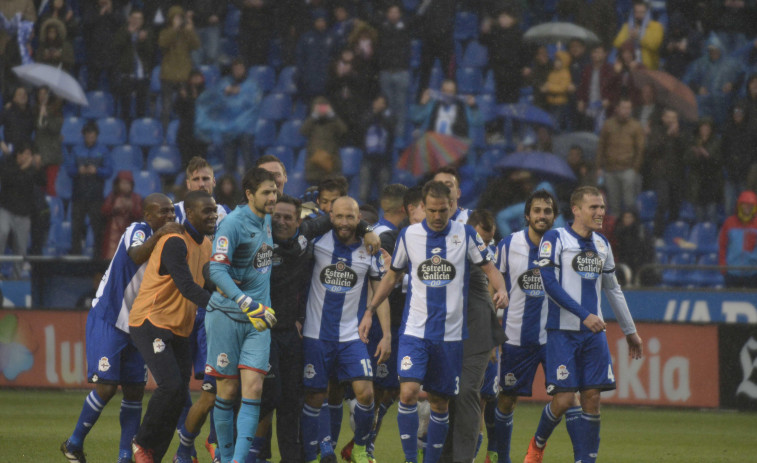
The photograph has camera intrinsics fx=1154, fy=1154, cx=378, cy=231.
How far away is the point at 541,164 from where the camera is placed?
1642 centimetres

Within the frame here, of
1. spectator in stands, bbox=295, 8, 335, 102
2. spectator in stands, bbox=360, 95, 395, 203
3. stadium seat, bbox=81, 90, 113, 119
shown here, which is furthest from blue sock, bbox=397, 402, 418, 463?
stadium seat, bbox=81, 90, 113, 119

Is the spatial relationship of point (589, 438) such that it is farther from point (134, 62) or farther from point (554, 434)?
point (134, 62)

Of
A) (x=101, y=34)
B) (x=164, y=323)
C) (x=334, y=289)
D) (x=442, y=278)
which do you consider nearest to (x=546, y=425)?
(x=442, y=278)

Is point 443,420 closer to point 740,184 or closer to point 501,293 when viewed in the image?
point 501,293

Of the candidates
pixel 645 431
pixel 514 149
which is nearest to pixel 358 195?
pixel 514 149

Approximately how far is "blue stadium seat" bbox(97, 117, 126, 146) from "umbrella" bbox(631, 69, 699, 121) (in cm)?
853

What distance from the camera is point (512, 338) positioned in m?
9.23

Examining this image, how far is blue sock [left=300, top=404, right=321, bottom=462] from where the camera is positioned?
26.7 feet

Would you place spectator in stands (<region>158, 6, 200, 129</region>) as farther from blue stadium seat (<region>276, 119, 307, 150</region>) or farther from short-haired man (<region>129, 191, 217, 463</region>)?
short-haired man (<region>129, 191, 217, 463</region>)

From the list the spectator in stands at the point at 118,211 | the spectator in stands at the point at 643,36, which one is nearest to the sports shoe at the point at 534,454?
the spectator in stands at the point at 118,211

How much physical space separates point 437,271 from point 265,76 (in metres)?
12.5

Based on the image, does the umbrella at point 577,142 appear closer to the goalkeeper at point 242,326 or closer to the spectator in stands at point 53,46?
the spectator in stands at point 53,46

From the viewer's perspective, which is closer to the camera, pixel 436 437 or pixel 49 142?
pixel 436 437

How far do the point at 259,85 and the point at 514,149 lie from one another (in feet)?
14.9
